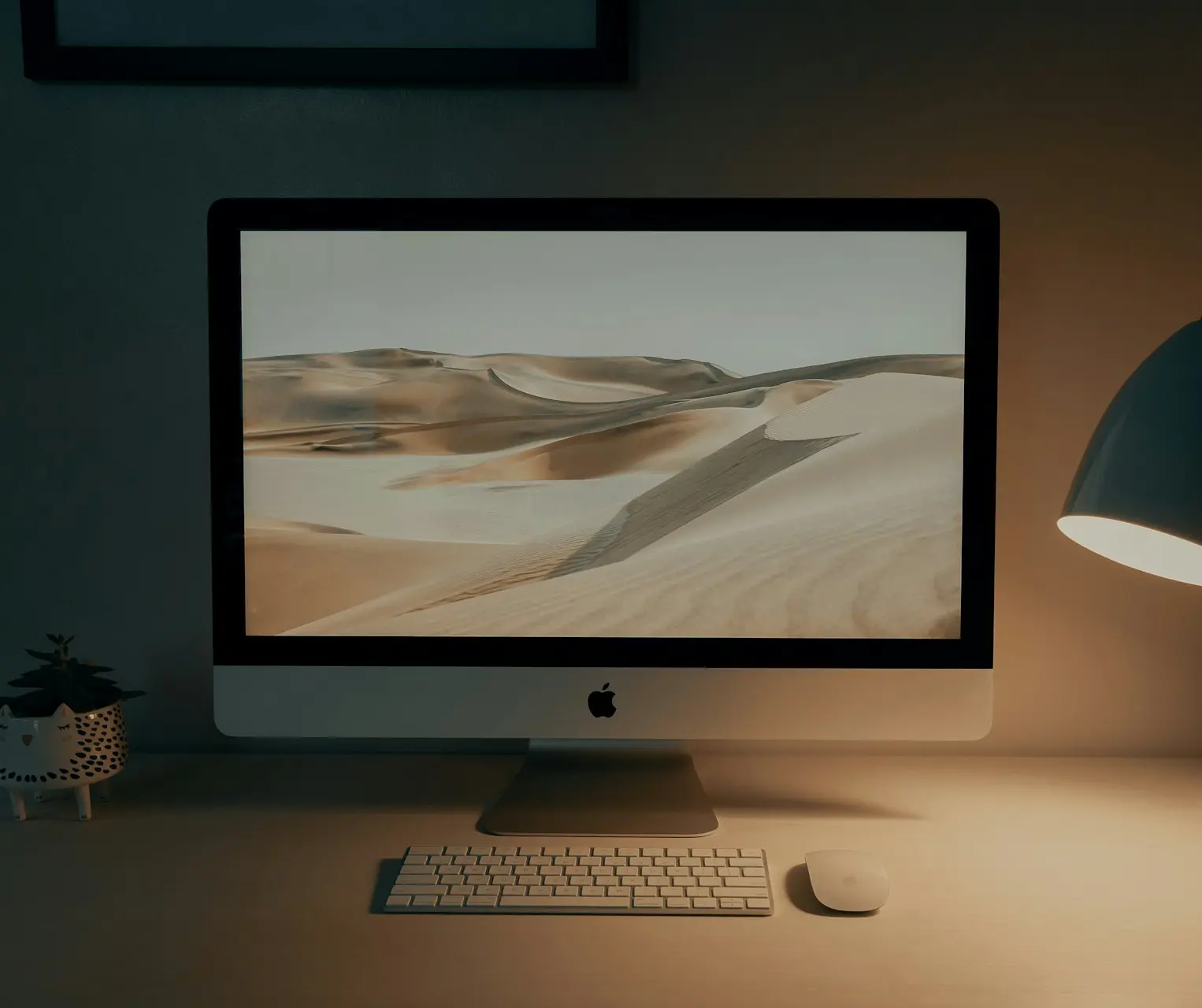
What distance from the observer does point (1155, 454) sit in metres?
0.74

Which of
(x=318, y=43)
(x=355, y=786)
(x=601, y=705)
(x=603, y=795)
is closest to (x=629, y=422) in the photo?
(x=601, y=705)

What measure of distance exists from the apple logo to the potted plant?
0.52 meters

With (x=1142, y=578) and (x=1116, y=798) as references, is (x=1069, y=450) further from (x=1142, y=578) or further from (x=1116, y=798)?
(x=1116, y=798)

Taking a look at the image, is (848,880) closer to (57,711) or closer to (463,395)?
(463,395)

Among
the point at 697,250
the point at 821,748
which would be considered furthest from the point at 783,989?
the point at 697,250

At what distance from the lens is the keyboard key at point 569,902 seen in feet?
2.58

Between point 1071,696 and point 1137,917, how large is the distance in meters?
0.48

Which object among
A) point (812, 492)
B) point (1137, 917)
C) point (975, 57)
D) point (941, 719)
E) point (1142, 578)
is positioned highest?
point (975, 57)

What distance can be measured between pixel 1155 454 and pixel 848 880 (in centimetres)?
43

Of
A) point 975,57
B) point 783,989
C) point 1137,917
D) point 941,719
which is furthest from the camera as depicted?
point 975,57

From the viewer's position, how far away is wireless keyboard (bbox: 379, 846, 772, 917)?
2.58 feet

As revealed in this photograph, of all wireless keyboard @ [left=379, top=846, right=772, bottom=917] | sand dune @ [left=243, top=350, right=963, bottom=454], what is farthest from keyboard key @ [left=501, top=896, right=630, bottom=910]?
sand dune @ [left=243, top=350, right=963, bottom=454]

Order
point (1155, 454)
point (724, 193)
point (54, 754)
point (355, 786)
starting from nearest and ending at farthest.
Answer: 1. point (1155, 454)
2. point (54, 754)
3. point (355, 786)
4. point (724, 193)

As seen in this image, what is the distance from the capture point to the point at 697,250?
977 millimetres
